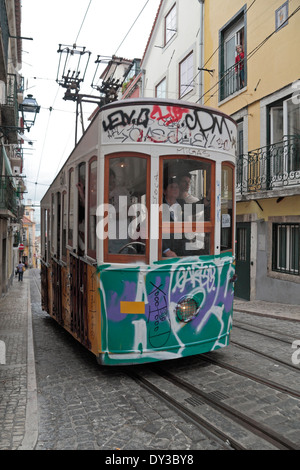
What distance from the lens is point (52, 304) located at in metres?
8.57

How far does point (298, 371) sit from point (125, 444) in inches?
105

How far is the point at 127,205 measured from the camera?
15.7 ft

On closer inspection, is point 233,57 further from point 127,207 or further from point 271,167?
point 127,207

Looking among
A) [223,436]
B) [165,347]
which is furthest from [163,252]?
[223,436]

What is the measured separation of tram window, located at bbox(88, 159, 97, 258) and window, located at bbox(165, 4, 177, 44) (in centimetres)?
1579

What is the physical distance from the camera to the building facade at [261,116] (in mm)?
10500

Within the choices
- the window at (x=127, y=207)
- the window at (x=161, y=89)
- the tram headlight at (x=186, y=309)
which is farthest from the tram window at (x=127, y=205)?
the window at (x=161, y=89)

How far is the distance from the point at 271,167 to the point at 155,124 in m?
7.41

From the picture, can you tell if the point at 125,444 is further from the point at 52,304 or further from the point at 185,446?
the point at 52,304

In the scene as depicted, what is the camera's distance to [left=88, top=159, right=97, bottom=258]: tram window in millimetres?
4918

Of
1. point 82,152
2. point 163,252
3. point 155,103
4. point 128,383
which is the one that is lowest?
point 128,383

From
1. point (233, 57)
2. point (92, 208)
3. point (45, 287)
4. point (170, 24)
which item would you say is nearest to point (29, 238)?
point (170, 24)

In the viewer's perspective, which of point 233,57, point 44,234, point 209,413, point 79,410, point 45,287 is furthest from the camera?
point 233,57
